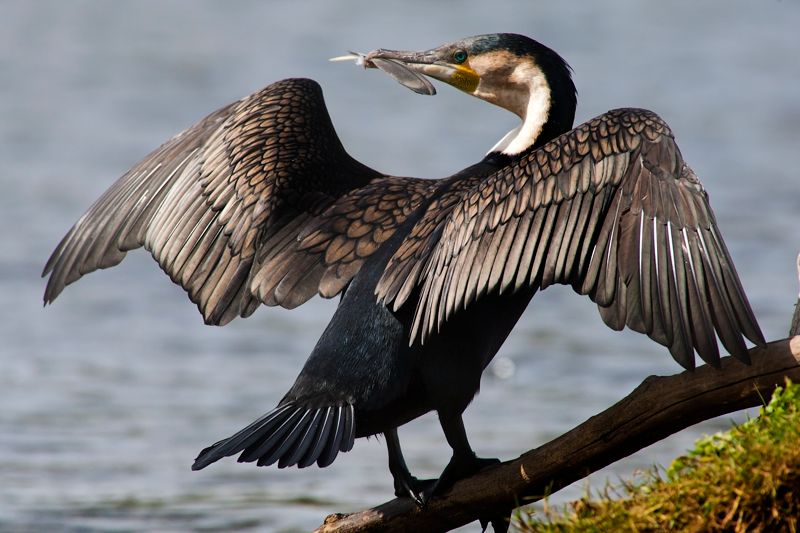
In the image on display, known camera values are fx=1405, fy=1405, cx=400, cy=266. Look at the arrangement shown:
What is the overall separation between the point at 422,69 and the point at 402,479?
189cm

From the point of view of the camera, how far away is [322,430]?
185 inches

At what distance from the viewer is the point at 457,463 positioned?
480 cm

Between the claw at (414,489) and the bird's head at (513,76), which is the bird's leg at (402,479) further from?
the bird's head at (513,76)

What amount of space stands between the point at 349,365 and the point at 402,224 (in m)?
0.67

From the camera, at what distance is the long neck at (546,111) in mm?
5402

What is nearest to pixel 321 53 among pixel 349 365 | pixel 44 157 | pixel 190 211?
pixel 44 157

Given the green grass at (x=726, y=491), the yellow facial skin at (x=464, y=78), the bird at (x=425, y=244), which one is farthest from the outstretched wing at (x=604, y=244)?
the yellow facial skin at (x=464, y=78)

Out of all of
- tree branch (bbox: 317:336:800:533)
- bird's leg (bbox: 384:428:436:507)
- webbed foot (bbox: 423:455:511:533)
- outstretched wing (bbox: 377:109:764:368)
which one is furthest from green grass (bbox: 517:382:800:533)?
bird's leg (bbox: 384:428:436:507)

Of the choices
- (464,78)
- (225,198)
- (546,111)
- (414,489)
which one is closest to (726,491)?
(414,489)

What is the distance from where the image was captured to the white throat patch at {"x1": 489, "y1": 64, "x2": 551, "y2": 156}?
541 cm

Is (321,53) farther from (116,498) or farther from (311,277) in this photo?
(311,277)

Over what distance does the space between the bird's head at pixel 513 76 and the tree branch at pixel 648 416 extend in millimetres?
1432

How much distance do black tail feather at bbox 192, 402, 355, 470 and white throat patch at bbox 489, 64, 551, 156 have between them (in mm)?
A: 1304

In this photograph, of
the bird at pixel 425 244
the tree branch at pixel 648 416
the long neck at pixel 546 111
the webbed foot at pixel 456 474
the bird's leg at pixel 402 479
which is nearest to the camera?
the tree branch at pixel 648 416
